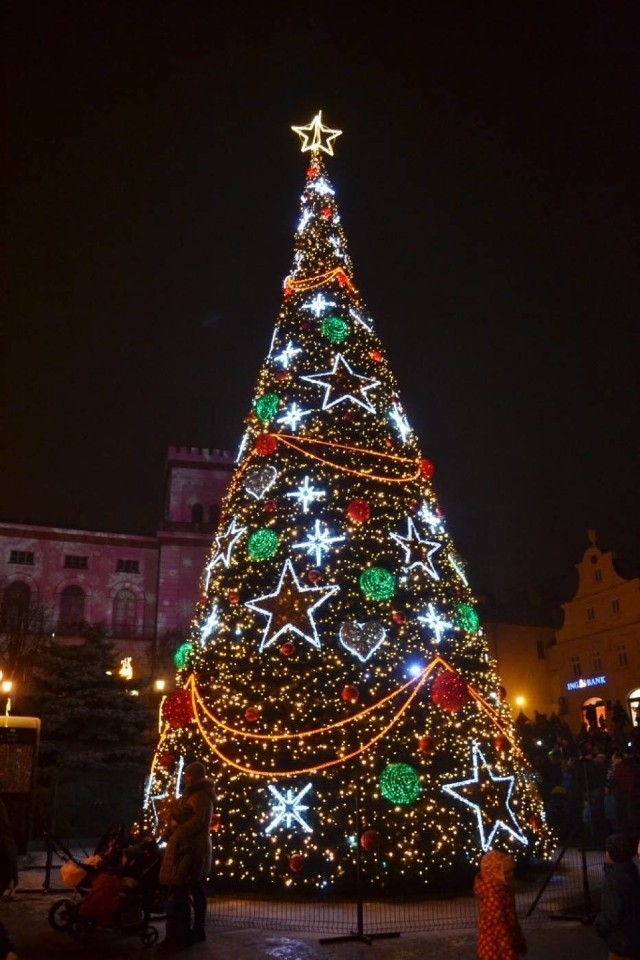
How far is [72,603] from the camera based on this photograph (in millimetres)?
41219

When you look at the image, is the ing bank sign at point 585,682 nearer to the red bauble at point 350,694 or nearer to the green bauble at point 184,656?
the green bauble at point 184,656

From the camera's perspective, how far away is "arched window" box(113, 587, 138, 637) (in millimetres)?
40875

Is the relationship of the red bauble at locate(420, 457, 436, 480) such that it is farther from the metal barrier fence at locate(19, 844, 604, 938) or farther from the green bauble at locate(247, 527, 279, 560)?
the metal barrier fence at locate(19, 844, 604, 938)

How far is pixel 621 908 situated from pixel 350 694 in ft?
14.7

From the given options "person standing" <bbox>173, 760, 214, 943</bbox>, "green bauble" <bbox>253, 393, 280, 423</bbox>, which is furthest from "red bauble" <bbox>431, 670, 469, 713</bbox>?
"green bauble" <bbox>253, 393, 280, 423</bbox>

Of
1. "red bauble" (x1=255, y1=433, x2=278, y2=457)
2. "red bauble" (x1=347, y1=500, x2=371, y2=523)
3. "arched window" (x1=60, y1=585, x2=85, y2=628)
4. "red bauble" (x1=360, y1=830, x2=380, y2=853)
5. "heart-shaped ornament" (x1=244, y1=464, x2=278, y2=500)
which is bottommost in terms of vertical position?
"red bauble" (x1=360, y1=830, x2=380, y2=853)

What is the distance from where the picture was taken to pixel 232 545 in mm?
11125

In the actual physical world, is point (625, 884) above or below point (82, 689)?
below

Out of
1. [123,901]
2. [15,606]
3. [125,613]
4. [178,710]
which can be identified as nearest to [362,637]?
[178,710]

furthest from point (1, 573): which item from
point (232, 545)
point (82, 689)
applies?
point (232, 545)

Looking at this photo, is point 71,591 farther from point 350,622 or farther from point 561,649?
point 350,622

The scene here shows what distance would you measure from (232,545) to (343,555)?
1829 mm

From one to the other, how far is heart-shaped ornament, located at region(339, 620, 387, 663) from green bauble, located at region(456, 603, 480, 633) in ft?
4.35

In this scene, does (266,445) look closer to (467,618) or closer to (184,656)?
(184,656)
